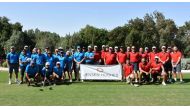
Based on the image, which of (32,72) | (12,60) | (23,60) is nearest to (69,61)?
(32,72)

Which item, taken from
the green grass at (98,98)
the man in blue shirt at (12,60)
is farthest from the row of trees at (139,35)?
the green grass at (98,98)

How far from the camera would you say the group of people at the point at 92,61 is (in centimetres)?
1991

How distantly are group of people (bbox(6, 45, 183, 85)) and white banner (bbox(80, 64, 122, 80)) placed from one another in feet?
0.79

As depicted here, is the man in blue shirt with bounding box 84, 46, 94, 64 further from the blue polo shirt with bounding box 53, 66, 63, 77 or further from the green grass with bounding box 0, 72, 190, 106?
the green grass with bounding box 0, 72, 190, 106

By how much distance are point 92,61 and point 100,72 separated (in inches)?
30.4

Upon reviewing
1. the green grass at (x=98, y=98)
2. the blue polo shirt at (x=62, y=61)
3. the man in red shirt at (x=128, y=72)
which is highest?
the blue polo shirt at (x=62, y=61)

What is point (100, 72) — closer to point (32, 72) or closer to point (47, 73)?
point (47, 73)

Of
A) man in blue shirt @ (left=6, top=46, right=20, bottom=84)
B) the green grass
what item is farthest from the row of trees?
the green grass

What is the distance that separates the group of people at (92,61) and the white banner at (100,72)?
242 millimetres

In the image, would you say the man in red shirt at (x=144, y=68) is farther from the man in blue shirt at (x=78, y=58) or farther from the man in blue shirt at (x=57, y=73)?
the man in blue shirt at (x=57, y=73)

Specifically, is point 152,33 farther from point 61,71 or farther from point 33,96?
point 33,96

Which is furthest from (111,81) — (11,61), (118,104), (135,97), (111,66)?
(118,104)

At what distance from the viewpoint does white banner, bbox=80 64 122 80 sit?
21.5m

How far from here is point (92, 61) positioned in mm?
21594
